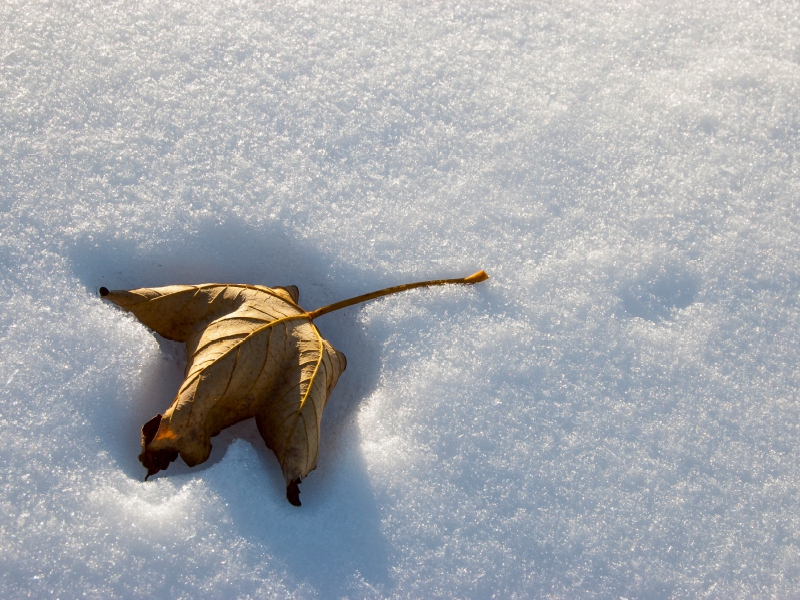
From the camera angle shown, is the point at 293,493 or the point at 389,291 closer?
the point at 293,493

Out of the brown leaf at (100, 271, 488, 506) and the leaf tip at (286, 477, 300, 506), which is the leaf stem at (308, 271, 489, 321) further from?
the leaf tip at (286, 477, 300, 506)

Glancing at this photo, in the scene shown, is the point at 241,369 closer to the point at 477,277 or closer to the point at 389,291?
the point at 389,291

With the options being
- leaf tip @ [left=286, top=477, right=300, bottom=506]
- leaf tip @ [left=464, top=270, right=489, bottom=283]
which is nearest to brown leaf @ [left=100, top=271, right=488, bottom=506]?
leaf tip @ [left=286, top=477, right=300, bottom=506]

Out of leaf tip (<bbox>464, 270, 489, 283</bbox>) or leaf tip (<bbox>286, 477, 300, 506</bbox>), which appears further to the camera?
leaf tip (<bbox>464, 270, 489, 283</bbox>)

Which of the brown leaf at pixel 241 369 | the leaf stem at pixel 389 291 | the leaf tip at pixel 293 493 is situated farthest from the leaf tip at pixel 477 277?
the leaf tip at pixel 293 493

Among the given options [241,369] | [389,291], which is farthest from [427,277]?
[241,369]

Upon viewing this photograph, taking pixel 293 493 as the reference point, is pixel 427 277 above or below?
above
